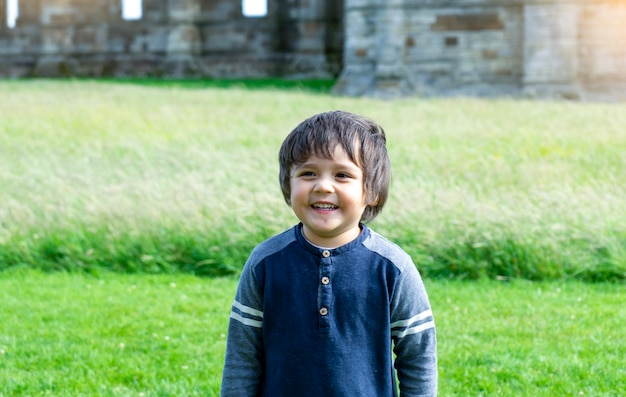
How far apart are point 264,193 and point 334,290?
5.02 meters

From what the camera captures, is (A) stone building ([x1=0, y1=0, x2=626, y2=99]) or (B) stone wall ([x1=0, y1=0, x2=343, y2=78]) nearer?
(A) stone building ([x1=0, y1=0, x2=626, y2=99])

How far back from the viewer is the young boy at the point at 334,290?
8.81ft

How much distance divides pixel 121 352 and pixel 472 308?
6.92ft

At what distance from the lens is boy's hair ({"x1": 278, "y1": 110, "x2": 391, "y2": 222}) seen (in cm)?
269

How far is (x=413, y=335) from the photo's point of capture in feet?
9.00

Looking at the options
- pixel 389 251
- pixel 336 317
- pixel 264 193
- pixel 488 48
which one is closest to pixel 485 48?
pixel 488 48

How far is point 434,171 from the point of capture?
31.4 ft

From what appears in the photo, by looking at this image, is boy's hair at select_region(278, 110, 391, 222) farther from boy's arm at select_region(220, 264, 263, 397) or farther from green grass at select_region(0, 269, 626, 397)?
green grass at select_region(0, 269, 626, 397)

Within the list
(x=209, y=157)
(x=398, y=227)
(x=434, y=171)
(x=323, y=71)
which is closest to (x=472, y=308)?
(x=398, y=227)

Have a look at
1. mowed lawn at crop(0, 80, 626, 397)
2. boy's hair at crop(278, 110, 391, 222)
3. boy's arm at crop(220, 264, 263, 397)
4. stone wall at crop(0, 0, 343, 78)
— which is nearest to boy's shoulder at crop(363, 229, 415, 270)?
boy's hair at crop(278, 110, 391, 222)

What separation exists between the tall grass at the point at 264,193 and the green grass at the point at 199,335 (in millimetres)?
304

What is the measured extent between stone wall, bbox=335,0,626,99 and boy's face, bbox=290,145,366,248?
58.6 feet

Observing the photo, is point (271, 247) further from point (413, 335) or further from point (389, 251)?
point (413, 335)

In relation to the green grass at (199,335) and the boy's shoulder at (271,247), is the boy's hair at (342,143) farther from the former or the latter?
the green grass at (199,335)
